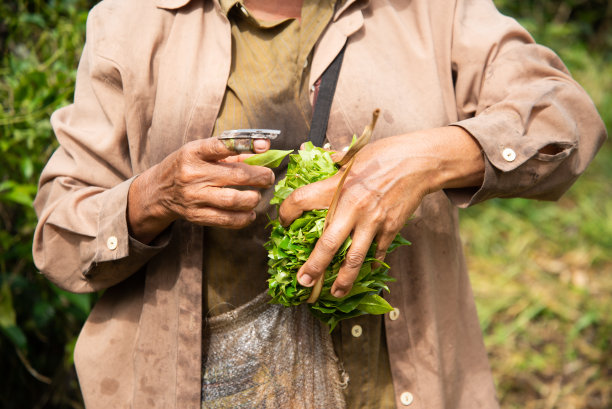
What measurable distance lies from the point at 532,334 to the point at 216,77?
290cm

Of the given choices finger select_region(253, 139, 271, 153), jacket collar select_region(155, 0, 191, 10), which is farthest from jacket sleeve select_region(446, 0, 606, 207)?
jacket collar select_region(155, 0, 191, 10)

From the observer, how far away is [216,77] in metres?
1.52

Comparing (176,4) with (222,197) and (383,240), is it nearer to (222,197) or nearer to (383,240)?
(222,197)

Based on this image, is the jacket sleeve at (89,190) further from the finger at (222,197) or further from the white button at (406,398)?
the white button at (406,398)

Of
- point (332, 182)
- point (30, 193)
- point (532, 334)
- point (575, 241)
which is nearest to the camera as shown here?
point (332, 182)

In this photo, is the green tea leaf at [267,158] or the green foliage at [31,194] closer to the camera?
the green tea leaf at [267,158]

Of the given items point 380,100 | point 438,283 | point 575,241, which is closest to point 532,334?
point 575,241

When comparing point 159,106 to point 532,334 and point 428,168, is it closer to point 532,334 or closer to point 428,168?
point 428,168

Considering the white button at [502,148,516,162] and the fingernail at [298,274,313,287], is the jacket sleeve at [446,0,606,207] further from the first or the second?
the fingernail at [298,274,313,287]

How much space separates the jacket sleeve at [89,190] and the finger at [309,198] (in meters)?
0.40

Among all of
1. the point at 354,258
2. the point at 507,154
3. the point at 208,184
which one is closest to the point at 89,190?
the point at 208,184

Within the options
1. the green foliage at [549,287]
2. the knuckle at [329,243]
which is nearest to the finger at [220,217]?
the knuckle at [329,243]

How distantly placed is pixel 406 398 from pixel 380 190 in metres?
0.62

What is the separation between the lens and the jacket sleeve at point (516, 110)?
139cm
